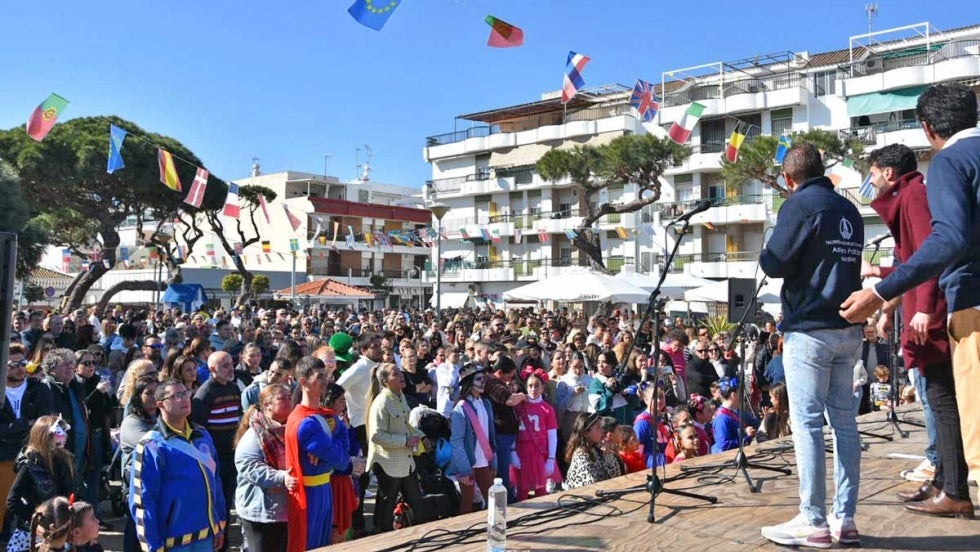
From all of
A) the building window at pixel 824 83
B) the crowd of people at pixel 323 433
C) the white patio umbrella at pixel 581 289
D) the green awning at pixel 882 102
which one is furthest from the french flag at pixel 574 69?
the building window at pixel 824 83

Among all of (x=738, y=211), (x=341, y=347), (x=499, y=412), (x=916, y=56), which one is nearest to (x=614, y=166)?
(x=738, y=211)

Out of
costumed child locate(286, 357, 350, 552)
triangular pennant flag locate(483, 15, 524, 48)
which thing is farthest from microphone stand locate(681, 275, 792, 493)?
triangular pennant flag locate(483, 15, 524, 48)

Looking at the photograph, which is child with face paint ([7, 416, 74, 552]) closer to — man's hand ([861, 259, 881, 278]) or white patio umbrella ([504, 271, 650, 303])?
man's hand ([861, 259, 881, 278])

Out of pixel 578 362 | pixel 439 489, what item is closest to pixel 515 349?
pixel 578 362

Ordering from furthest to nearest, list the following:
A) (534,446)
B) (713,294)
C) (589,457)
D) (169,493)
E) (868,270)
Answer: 1. (713,294)
2. (534,446)
3. (589,457)
4. (169,493)
5. (868,270)

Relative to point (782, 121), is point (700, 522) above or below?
below

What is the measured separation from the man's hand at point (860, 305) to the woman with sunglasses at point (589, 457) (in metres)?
3.37

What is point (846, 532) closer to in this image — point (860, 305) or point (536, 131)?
point (860, 305)

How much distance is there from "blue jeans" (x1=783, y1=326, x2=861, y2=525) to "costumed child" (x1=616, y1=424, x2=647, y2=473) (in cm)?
322

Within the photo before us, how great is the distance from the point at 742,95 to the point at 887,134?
663 centimetres

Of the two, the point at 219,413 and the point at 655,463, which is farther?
the point at 219,413

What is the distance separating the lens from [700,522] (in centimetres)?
355

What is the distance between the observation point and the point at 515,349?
34.2ft

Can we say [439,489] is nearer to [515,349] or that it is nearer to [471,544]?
[471,544]
